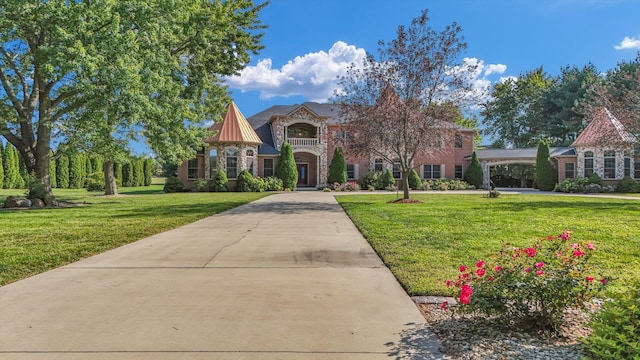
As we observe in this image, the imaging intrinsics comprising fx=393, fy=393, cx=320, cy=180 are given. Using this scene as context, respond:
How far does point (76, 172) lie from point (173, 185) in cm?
1420

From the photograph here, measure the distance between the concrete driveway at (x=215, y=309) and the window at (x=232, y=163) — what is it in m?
23.5

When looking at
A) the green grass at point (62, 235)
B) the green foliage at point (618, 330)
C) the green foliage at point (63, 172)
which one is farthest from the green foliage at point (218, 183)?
the green foliage at point (618, 330)

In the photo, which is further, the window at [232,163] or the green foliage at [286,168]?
the green foliage at [286,168]

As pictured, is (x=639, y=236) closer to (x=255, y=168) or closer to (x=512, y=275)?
(x=512, y=275)

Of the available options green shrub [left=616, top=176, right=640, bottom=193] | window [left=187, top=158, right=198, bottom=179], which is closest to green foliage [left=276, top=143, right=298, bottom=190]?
window [left=187, top=158, right=198, bottom=179]

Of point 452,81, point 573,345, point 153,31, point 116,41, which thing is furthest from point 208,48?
Result: point 573,345

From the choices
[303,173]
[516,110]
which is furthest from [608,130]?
[516,110]

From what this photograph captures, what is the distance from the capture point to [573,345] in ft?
9.91

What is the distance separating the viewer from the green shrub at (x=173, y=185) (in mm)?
28984

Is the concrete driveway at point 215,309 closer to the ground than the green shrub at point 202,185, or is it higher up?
closer to the ground

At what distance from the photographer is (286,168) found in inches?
1199

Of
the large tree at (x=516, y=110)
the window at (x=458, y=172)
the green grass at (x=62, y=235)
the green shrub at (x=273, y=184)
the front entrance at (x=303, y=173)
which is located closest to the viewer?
the green grass at (x=62, y=235)

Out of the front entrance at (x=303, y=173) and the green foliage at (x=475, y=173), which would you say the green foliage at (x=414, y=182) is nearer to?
the green foliage at (x=475, y=173)

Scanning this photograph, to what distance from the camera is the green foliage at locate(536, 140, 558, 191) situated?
101 feet
